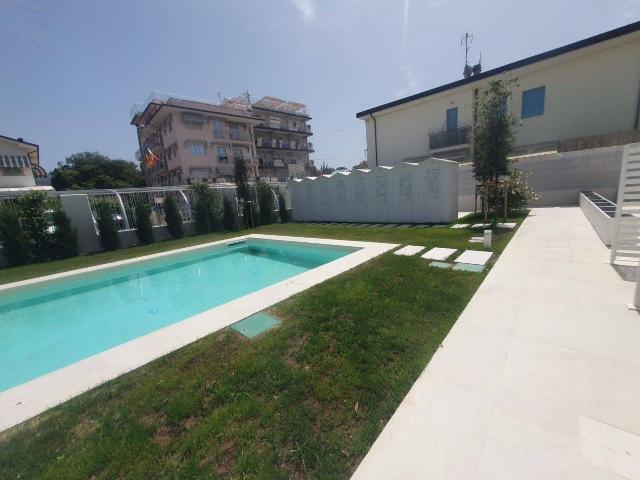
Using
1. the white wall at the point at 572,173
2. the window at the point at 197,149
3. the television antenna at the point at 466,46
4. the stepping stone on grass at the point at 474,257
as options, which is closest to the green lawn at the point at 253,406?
the stepping stone on grass at the point at 474,257

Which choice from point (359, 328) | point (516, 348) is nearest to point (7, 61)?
point (359, 328)

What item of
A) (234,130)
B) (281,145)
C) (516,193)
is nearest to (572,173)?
(516,193)

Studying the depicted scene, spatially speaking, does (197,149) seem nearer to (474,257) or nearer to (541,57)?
(541,57)

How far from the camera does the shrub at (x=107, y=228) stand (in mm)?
10914

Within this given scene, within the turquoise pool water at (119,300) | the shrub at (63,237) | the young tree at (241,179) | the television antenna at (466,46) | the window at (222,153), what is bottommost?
the turquoise pool water at (119,300)

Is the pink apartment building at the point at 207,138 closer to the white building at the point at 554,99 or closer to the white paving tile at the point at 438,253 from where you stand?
the white building at the point at 554,99

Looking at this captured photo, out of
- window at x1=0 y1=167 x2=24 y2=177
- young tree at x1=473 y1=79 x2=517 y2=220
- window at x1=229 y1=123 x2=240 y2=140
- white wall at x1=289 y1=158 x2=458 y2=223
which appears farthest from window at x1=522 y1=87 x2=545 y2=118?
window at x1=0 y1=167 x2=24 y2=177

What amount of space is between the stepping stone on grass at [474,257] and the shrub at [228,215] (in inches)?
480

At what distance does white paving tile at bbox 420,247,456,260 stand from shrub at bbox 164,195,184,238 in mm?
11761

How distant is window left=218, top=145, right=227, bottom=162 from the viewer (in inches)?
1134

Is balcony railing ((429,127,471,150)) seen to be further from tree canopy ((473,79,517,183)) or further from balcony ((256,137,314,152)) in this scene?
balcony ((256,137,314,152))

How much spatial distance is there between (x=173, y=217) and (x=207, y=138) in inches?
718

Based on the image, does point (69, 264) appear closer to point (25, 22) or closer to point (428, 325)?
point (25, 22)

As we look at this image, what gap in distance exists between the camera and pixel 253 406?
2.21 m
